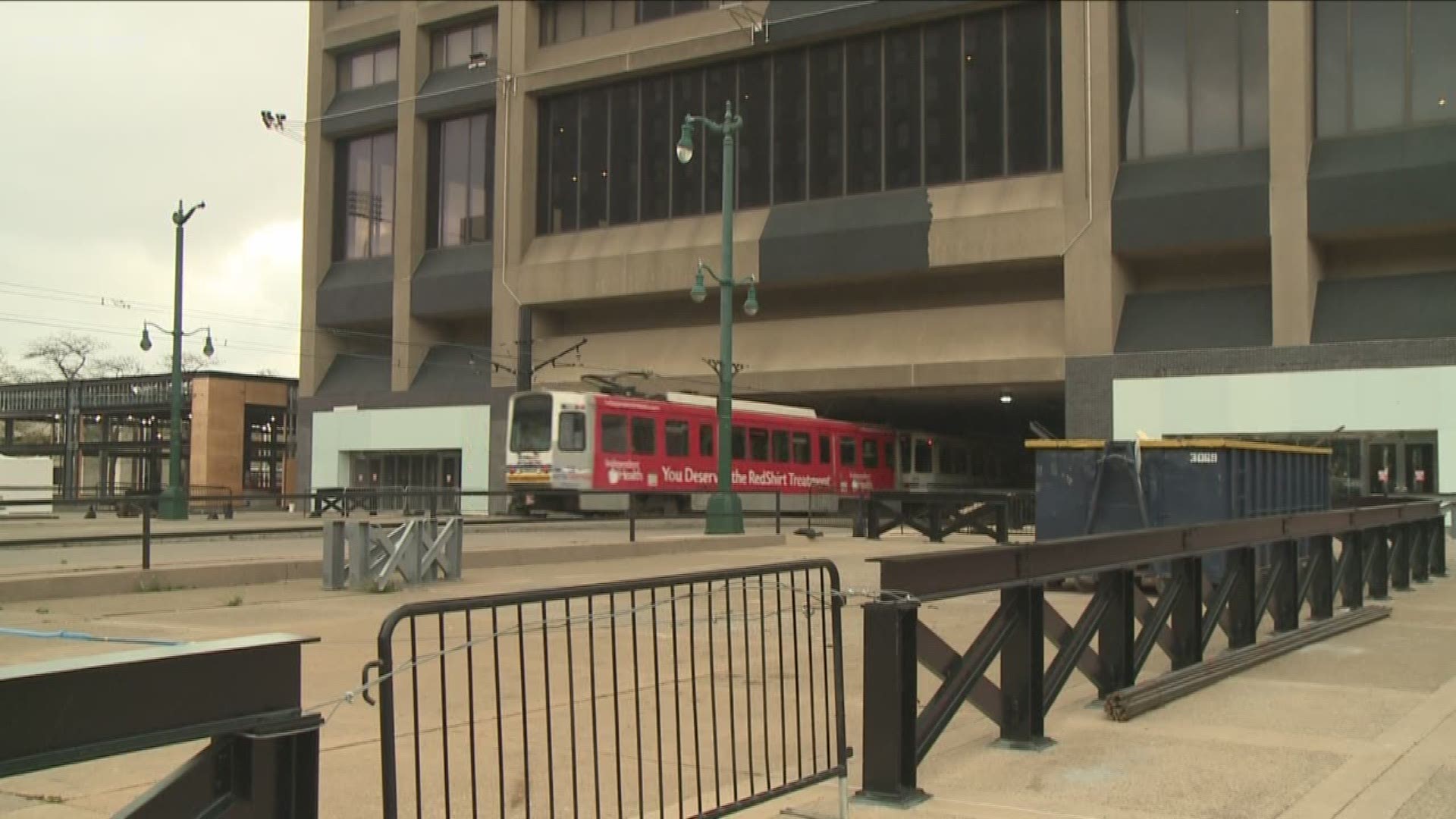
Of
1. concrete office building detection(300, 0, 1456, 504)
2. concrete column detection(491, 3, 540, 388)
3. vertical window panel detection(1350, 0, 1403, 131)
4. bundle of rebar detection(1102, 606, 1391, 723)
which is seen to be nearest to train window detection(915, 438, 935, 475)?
concrete office building detection(300, 0, 1456, 504)

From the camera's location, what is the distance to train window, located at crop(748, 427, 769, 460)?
1439 inches

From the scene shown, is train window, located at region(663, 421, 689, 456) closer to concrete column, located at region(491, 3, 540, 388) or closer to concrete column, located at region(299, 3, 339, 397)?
concrete column, located at region(491, 3, 540, 388)

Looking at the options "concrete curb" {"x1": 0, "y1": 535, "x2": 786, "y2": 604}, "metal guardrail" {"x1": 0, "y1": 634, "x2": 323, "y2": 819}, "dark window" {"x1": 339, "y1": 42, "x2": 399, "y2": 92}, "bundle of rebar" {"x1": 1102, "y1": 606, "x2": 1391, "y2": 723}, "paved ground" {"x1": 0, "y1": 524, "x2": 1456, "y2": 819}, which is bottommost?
"paved ground" {"x1": 0, "y1": 524, "x2": 1456, "y2": 819}

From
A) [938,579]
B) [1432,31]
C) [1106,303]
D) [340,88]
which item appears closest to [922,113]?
[1106,303]

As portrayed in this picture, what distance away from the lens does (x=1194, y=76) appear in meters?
35.5

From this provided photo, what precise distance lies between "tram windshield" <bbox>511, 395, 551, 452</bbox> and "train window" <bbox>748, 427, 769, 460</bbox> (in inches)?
259

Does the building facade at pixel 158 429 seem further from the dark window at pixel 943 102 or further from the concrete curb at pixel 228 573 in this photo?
the concrete curb at pixel 228 573

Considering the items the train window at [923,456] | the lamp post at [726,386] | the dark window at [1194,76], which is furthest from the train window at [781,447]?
the dark window at [1194,76]

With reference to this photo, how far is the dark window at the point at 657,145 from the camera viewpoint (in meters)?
45.3

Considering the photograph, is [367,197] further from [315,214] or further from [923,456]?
[923,456]

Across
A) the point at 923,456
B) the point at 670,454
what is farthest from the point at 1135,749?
the point at 923,456

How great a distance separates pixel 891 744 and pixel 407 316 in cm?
4569

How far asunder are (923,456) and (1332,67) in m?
18.6

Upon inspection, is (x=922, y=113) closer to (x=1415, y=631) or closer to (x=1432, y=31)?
(x=1432, y=31)
